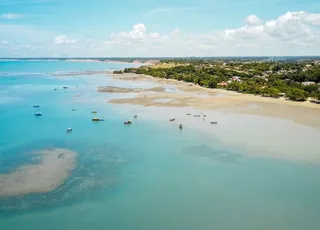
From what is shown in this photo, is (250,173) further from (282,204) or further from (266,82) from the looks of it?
(266,82)

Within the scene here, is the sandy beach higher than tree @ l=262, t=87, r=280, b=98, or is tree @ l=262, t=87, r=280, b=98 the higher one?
tree @ l=262, t=87, r=280, b=98

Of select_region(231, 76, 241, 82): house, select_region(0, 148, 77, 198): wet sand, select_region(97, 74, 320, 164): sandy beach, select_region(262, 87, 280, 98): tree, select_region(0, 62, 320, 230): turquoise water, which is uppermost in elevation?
select_region(231, 76, 241, 82): house

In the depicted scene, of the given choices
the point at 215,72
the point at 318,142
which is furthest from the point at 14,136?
the point at 215,72

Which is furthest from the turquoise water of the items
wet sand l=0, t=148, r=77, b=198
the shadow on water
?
wet sand l=0, t=148, r=77, b=198

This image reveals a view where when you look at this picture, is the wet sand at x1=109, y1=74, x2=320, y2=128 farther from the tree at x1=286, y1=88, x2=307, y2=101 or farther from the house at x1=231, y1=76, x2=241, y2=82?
the house at x1=231, y1=76, x2=241, y2=82

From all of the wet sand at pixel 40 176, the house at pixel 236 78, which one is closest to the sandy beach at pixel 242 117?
the house at pixel 236 78

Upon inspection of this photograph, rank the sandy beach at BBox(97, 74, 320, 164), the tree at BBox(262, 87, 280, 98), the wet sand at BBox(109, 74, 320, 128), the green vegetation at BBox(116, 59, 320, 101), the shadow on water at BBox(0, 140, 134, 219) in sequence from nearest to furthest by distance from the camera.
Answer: the shadow on water at BBox(0, 140, 134, 219) → the sandy beach at BBox(97, 74, 320, 164) → the wet sand at BBox(109, 74, 320, 128) → the green vegetation at BBox(116, 59, 320, 101) → the tree at BBox(262, 87, 280, 98)

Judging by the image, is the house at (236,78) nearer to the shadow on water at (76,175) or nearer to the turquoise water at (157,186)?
the turquoise water at (157,186)
